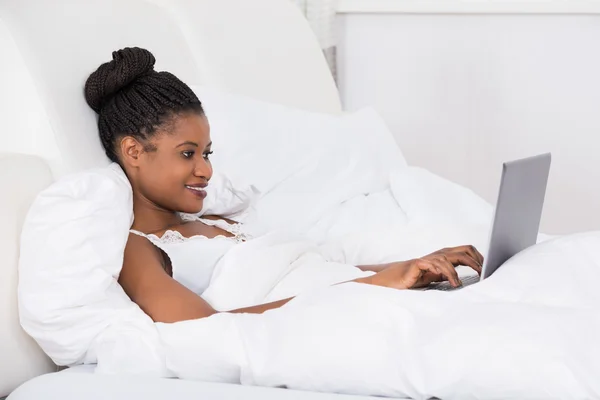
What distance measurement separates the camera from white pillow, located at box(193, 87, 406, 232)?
74.7 inches

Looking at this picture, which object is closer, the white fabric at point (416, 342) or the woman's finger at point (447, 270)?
the white fabric at point (416, 342)

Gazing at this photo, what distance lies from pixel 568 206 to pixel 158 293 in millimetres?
2004

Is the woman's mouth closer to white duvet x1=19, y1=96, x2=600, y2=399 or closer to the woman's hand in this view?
white duvet x1=19, y1=96, x2=600, y2=399

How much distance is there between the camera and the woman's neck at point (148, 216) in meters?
1.46

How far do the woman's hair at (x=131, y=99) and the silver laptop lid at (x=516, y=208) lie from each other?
557 mm

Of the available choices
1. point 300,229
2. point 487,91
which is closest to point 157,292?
point 300,229

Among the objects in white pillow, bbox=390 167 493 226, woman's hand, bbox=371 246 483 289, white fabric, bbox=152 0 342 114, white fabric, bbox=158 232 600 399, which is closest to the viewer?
white fabric, bbox=158 232 600 399

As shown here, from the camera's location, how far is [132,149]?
1481mm

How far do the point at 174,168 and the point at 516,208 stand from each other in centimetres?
54

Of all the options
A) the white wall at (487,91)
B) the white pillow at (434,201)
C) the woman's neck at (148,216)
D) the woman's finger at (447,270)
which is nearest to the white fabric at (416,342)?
the woman's finger at (447,270)

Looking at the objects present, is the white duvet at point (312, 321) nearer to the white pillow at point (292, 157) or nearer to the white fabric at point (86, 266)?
the white fabric at point (86, 266)

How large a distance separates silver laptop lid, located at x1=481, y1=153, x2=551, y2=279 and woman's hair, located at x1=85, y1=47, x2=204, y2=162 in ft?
1.83

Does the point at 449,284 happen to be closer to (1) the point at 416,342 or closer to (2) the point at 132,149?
(1) the point at 416,342

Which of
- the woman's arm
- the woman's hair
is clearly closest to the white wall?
the woman's hair
